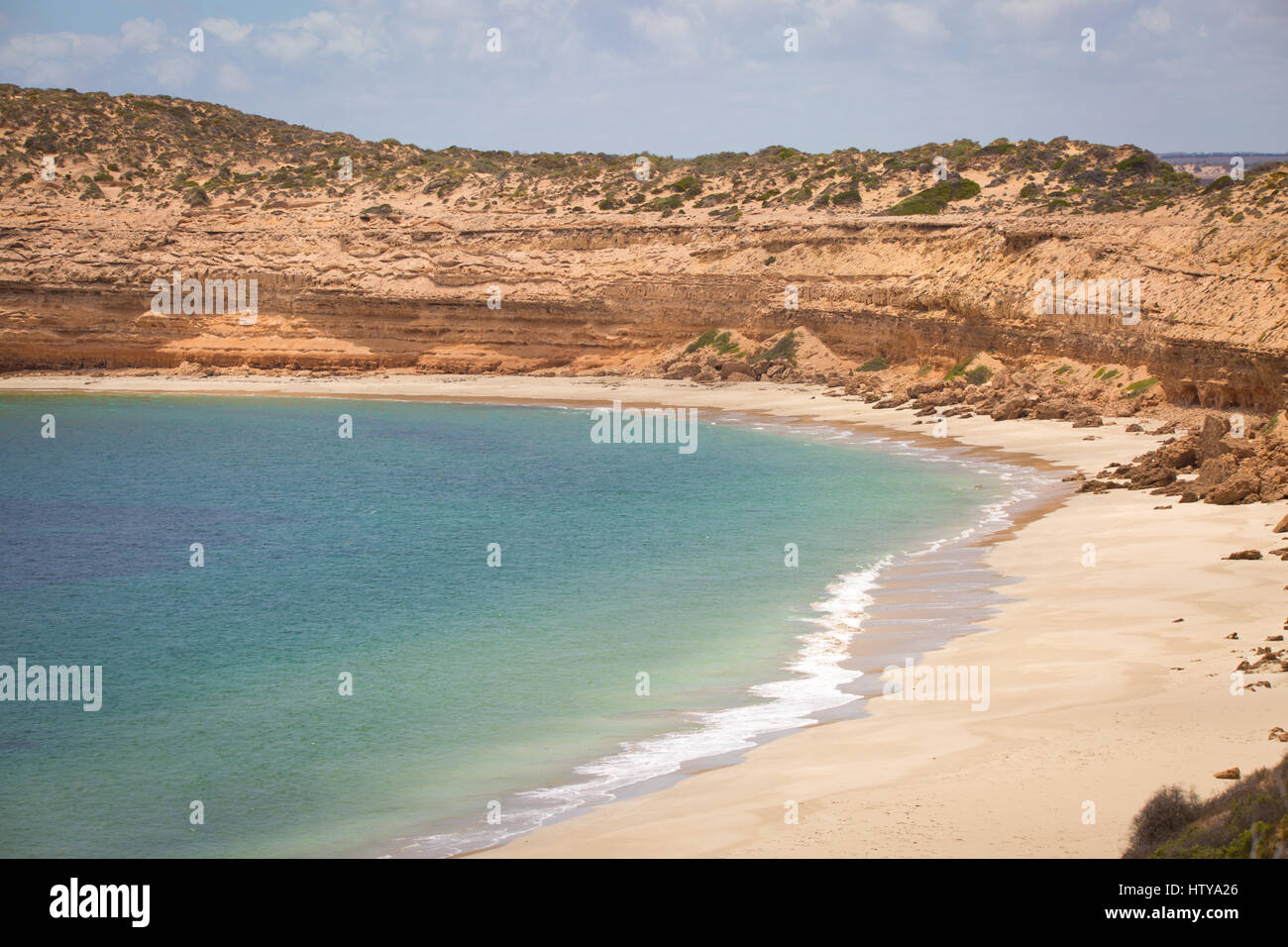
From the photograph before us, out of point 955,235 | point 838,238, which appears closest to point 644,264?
point 838,238

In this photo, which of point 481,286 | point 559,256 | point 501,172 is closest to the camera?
point 481,286

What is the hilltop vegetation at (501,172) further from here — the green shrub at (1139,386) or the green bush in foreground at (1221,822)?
the green bush in foreground at (1221,822)

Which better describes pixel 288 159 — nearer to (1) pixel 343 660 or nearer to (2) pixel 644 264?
(2) pixel 644 264

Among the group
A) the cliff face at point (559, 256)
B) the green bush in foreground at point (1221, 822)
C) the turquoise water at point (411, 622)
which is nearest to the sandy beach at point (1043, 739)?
the green bush in foreground at point (1221, 822)

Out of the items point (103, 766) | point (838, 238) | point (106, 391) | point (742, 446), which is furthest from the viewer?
point (106, 391)

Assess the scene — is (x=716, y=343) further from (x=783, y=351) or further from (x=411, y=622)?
(x=411, y=622)

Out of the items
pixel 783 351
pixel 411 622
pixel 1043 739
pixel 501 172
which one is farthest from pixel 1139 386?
pixel 501 172
